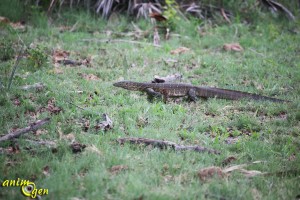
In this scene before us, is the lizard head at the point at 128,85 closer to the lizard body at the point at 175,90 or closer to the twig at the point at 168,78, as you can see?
the lizard body at the point at 175,90

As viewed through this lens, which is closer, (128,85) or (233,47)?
(128,85)

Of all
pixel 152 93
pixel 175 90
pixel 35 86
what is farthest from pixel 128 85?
pixel 35 86

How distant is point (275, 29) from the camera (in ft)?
40.8

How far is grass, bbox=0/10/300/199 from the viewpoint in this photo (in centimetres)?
487

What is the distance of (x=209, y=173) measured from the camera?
5.13 metres

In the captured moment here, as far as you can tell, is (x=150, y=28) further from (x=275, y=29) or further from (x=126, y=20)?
(x=275, y=29)

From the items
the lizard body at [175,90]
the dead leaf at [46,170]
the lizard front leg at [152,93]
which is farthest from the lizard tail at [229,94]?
the dead leaf at [46,170]

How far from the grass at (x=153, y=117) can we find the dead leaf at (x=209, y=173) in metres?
0.08

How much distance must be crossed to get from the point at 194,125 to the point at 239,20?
717 cm

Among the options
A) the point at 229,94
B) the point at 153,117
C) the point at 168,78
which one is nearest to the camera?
the point at 153,117

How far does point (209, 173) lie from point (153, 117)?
199 centimetres

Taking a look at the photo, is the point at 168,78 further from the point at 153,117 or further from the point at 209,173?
the point at 209,173

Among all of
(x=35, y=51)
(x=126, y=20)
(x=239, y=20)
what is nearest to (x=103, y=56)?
(x=35, y=51)

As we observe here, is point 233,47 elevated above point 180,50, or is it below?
above
